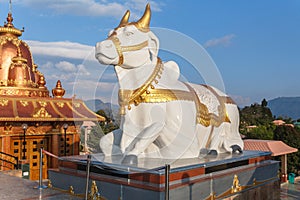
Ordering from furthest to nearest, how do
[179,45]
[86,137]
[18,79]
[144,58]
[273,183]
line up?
[18,79] < [273,183] < [86,137] < [144,58] < [179,45]

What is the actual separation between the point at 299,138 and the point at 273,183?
35.7 ft

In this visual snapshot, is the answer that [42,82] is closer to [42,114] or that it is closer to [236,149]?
[42,114]

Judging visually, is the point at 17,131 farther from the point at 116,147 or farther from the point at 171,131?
the point at 171,131

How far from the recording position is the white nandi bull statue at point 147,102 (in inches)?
175

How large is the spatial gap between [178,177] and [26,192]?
2.84 metres

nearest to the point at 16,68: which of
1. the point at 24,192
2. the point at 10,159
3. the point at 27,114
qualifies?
the point at 27,114

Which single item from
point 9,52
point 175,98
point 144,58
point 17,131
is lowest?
point 17,131

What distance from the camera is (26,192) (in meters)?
5.52

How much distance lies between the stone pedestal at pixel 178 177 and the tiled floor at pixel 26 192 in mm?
170

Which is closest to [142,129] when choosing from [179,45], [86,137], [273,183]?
[86,137]

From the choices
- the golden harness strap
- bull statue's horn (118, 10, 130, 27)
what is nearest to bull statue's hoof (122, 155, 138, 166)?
the golden harness strap

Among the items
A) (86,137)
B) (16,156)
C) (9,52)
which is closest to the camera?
(86,137)

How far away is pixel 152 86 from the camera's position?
186 inches

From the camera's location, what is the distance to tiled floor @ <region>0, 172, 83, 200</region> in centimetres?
507
